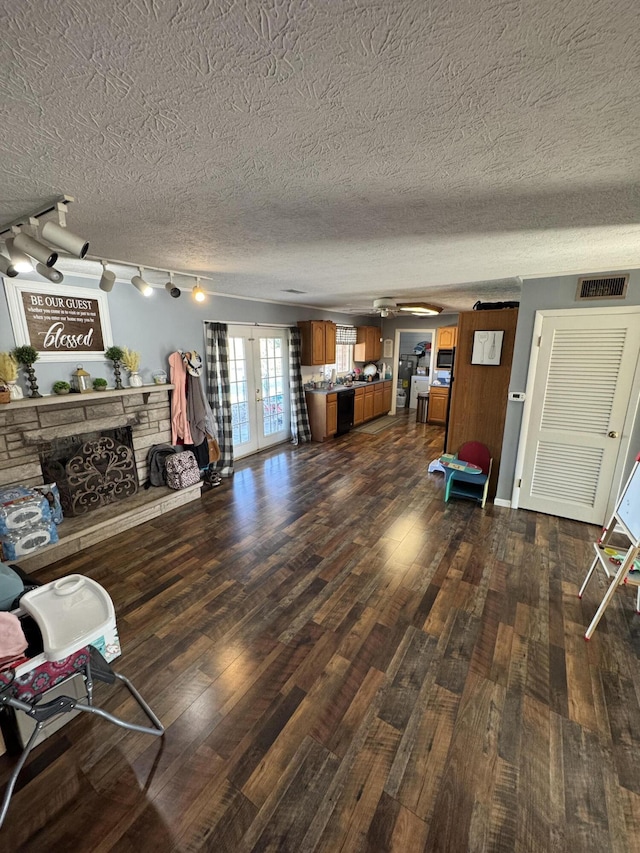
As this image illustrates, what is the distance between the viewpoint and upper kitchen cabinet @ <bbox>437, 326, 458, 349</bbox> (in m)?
7.05

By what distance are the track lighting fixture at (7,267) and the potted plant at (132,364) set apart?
140 centimetres

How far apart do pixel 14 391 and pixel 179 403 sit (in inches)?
58.9

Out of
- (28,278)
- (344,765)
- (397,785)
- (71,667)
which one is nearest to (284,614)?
(344,765)

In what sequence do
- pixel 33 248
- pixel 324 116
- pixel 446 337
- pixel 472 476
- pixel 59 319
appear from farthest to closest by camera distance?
pixel 446 337 → pixel 472 476 → pixel 59 319 → pixel 33 248 → pixel 324 116

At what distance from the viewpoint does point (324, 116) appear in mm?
957

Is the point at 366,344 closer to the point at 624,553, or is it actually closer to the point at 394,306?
the point at 394,306

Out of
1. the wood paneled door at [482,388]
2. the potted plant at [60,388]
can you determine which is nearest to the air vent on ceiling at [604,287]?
the wood paneled door at [482,388]

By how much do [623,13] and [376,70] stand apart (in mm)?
465

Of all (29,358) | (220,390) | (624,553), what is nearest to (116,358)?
(29,358)

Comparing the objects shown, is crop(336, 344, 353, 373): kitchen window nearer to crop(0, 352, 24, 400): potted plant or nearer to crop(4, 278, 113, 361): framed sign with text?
crop(4, 278, 113, 361): framed sign with text

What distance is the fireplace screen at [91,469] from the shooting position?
307 cm

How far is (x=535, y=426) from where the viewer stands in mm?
3428

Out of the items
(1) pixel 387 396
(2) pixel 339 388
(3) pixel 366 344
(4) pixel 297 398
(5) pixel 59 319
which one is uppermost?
(5) pixel 59 319

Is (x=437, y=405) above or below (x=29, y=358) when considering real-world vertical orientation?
below
